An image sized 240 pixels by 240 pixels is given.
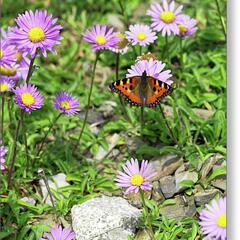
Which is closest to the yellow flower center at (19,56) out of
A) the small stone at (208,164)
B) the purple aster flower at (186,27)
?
the purple aster flower at (186,27)

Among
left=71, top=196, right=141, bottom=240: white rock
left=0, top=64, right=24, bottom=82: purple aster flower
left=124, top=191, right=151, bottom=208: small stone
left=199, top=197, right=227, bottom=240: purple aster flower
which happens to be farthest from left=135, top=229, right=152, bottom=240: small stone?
left=0, top=64, right=24, bottom=82: purple aster flower

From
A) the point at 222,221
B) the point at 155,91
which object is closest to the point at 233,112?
the point at 155,91

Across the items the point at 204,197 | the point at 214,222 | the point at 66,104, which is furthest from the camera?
the point at 66,104

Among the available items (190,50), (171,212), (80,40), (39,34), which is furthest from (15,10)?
(171,212)

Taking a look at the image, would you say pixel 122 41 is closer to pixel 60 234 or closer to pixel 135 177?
pixel 135 177

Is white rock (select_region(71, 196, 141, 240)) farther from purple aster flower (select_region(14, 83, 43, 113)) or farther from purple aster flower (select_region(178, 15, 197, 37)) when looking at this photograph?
purple aster flower (select_region(178, 15, 197, 37))
